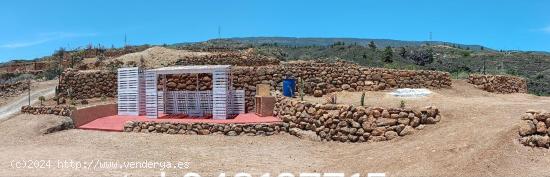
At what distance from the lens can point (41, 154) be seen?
1224 cm

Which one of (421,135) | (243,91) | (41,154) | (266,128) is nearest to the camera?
(421,135)

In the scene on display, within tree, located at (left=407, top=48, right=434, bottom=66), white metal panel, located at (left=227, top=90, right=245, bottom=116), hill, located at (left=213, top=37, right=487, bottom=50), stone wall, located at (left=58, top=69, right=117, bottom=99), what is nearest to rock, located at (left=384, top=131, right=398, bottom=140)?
white metal panel, located at (left=227, top=90, right=245, bottom=116)

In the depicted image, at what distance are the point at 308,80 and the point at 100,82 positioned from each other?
9.28 metres

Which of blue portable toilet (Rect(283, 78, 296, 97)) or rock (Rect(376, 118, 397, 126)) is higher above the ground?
blue portable toilet (Rect(283, 78, 296, 97))

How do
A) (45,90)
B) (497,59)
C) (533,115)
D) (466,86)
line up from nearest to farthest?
(533,115) < (466,86) < (45,90) < (497,59)

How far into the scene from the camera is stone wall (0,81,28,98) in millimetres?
31078

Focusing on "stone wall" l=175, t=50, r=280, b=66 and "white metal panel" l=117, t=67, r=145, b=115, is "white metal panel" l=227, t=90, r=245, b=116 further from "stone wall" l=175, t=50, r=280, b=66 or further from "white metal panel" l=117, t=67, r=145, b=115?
"stone wall" l=175, t=50, r=280, b=66

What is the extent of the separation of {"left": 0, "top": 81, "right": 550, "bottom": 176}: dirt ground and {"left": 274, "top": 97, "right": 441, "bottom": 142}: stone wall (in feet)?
1.01

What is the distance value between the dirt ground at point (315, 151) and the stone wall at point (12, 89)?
1722cm

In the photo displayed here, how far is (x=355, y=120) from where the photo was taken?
42.2ft

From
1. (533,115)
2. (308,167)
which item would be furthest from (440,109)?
(308,167)

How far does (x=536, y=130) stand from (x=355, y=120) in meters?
4.42

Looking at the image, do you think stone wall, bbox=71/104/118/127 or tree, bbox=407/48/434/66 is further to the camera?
tree, bbox=407/48/434/66

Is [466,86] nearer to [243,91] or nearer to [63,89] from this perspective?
[243,91]
